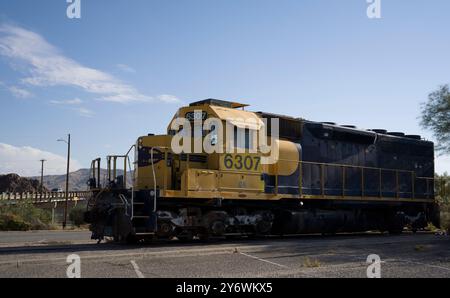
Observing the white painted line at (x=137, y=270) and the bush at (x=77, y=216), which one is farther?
the bush at (x=77, y=216)

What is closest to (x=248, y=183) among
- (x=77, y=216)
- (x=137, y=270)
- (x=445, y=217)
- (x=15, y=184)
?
(x=137, y=270)

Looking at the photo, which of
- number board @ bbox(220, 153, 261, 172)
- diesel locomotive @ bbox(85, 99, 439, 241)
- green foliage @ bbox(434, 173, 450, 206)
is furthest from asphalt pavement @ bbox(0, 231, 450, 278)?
green foliage @ bbox(434, 173, 450, 206)

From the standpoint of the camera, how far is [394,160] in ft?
70.1

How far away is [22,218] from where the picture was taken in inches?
1142

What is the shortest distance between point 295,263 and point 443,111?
17.6m

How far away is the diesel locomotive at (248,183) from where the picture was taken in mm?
13914

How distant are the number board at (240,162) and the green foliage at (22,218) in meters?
17.9

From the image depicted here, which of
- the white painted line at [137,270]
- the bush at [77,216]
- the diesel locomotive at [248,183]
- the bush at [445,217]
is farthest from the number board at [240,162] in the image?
the bush at [77,216]

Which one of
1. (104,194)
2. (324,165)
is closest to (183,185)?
(104,194)

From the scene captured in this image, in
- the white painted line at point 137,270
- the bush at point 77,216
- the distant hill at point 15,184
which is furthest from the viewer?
the distant hill at point 15,184

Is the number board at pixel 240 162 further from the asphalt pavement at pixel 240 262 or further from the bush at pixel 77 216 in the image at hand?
the bush at pixel 77 216
